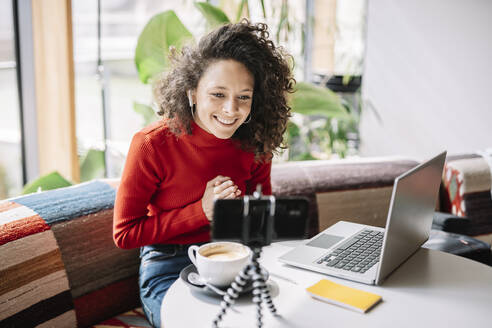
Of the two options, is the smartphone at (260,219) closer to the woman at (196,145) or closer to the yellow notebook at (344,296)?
the yellow notebook at (344,296)

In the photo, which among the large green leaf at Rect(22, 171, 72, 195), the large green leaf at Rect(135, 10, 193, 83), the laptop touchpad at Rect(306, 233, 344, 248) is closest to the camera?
the laptop touchpad at Rect(306, 233, 344, 248)

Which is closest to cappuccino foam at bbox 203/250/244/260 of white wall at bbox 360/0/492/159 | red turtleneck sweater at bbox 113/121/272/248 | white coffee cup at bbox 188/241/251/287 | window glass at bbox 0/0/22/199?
white coffee cup at bbox 188/241/251/287

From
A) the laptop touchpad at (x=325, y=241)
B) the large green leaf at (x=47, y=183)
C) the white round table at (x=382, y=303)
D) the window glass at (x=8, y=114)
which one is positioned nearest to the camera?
the white round table at (x=382, y=303)

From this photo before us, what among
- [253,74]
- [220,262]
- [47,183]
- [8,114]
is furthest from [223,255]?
[8,114]

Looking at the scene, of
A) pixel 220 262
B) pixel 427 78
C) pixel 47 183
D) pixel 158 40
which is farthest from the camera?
pixel 427 78

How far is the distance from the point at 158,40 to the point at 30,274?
3.98ft

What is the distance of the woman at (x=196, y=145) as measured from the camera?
131 cm

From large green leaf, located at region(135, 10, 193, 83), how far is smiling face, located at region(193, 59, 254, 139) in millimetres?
864

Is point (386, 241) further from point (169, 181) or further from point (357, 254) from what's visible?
point (169, 181)

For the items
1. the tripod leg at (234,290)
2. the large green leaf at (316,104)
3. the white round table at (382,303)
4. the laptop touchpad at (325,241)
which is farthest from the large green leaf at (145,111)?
the tripod leg at (234,290)

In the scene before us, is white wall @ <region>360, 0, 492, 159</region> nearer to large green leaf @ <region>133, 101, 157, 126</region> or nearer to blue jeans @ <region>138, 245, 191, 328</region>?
large green leaf @ <region>133, 101, 157, 126</region>

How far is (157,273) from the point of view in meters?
1.35

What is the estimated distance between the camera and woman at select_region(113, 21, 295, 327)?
1.31 m

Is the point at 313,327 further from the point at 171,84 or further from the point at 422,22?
the point at 422,22
